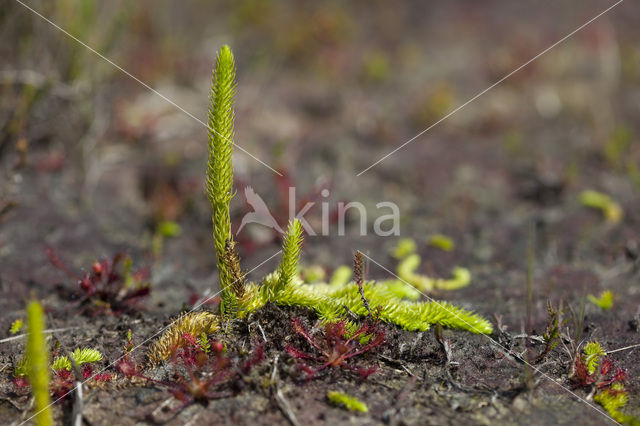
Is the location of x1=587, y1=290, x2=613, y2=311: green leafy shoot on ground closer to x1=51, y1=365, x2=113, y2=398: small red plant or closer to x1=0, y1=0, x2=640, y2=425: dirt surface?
x1=0, y1=0, x2=640, y2=425: dirt surface

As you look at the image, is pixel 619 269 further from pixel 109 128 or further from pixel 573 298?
pixel 109 128

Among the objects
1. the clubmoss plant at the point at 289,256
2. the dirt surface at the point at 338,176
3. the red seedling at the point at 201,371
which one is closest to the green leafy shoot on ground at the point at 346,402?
the dirt surface at the point at 338,176

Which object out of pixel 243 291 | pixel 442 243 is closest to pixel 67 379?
pixel 243 291

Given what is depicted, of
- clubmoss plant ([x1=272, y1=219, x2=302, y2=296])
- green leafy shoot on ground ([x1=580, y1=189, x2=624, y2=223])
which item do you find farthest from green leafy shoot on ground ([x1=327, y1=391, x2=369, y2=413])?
green leafy shoot on ground ([x1=580, y1=189, x2=624, y2=223])

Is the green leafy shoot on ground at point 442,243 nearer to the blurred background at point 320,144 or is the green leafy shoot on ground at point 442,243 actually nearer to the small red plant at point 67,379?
the blurred background at point 320,144

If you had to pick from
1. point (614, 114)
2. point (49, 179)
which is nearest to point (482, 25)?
point (614, 114)
